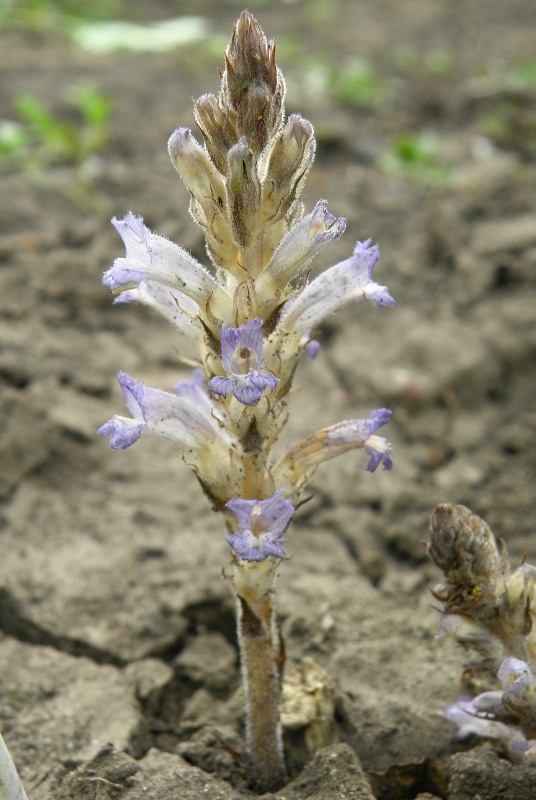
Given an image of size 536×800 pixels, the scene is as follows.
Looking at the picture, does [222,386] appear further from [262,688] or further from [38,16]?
[38,16]

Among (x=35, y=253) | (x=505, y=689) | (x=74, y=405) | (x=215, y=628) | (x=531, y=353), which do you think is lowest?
(x=505, y=689)

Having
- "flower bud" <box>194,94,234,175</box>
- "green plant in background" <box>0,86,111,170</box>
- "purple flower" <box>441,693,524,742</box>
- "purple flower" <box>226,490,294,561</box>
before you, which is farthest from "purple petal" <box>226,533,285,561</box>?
"green plant in background" <box>0,86,111,170</box>

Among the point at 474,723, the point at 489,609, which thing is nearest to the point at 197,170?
the point at 489,609

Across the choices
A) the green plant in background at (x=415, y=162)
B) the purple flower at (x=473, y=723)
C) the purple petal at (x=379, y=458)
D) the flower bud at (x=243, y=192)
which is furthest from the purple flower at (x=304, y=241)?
the green plant in background at (x=415, y=162)

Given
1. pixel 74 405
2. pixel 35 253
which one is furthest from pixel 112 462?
pixel 35 253

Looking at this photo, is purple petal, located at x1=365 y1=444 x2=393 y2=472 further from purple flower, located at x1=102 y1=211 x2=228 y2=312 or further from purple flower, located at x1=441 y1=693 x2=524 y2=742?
purple flower, located at x1=441 y1=693 x2=524 y2=742

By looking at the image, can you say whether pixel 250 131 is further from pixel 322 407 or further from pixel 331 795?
pixel 322 407
